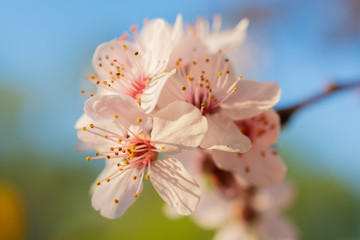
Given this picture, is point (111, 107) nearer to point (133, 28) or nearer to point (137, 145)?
point (137, 145)

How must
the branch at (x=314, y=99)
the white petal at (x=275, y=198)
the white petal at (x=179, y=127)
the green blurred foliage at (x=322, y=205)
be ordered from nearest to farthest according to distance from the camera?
the white petal at (x=179, y=127), the branch at (x=314, y=99), the white petal at (x=275, y=198), the green blurred foliage at (x=322, y=205)

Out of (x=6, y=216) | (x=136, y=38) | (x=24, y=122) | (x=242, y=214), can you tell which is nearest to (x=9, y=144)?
(x=24, y=122)

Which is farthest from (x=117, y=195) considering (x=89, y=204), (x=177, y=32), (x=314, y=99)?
(x=89, y=204)

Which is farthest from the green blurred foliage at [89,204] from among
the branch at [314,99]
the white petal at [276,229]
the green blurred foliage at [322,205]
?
the branch at [314,99]

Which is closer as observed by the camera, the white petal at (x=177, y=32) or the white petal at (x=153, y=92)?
the white petal at (x=153, y=92)

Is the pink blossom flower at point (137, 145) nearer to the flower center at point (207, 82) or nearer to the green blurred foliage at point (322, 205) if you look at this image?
the flower center at point (207, 82)
